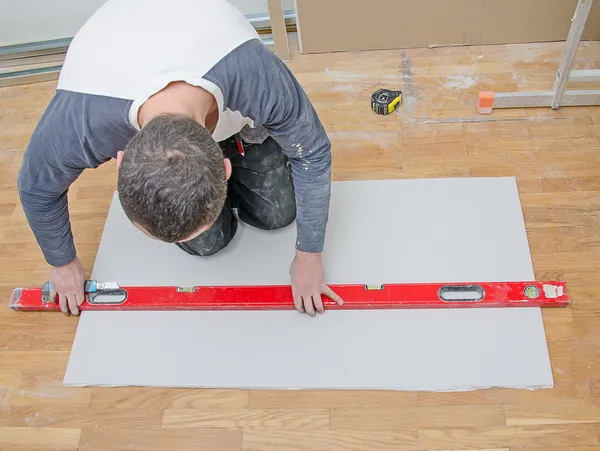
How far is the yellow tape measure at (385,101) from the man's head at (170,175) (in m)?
1.25

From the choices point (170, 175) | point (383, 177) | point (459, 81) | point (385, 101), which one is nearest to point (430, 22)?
point (459, 81)

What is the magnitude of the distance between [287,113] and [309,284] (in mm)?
535

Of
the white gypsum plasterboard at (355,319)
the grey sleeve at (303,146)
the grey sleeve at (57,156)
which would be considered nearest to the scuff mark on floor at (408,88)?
the white gypsum plasterboard at (355,319)

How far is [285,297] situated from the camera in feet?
5.74

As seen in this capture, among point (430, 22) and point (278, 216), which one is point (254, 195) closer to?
A: point (278, 216)

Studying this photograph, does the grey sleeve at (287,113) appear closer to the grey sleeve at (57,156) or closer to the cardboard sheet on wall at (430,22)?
the grey sleeve at (57,156)

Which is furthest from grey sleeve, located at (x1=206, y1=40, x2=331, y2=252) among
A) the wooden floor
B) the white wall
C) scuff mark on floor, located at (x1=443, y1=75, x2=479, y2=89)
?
the white wall

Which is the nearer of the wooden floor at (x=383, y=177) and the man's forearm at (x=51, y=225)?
the man's forearm at (x=51, y=225)

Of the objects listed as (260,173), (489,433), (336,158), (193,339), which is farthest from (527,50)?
(193,339)

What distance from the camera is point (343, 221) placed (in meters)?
1.92

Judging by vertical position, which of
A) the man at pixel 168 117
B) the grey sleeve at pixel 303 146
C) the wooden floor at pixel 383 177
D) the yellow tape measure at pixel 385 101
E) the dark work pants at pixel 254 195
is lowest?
the wooden floor at pixel 383 177

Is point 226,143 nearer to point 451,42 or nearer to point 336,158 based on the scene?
point 336,158

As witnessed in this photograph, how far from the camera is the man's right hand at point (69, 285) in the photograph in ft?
5.67

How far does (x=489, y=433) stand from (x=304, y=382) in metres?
0.49
